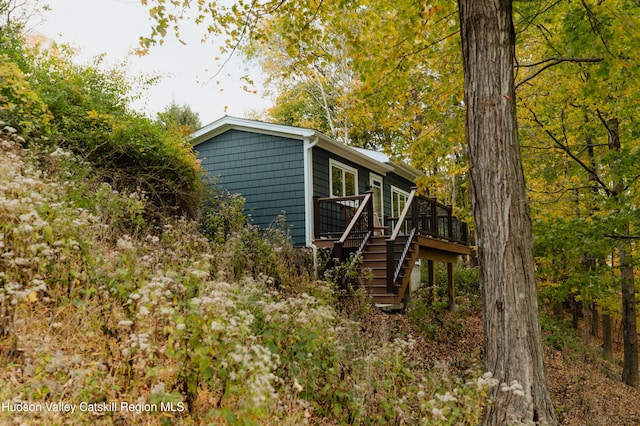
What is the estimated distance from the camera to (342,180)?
15242 millimetres

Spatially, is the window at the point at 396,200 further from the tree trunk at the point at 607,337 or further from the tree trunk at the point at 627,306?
the tree trunk at the point at 627,306

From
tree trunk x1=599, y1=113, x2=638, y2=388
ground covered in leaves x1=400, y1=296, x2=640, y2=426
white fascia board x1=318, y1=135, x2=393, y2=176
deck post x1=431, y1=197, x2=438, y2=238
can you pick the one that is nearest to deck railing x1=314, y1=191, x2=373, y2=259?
white fascia board x1=318, y1=135, x2=393, y2=176

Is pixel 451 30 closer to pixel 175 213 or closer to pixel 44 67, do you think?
pixel 175 213

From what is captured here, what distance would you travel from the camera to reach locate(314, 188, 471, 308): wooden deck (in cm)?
1005

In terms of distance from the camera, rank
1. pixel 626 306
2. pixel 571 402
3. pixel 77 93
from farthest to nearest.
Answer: pixel 626 306 < pixel 77 93 < pixel 571 402

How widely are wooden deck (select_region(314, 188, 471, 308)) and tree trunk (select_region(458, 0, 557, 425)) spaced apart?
474 cm

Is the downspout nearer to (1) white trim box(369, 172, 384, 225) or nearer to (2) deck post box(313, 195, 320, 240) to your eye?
(2) deck post box(313, 195, 320, 240)

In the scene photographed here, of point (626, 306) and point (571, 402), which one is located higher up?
point (626, 306)

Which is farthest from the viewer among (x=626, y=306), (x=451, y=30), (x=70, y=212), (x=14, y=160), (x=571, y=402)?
(x=626, y=306)

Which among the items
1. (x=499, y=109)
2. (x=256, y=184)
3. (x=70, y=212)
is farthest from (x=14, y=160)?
(x=256, y=184)

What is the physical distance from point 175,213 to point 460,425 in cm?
817

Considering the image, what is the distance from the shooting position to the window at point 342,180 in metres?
14.8

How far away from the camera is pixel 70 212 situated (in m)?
5.05

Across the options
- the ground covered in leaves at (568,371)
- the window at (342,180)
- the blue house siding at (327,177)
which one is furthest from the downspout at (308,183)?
the ground covered in leaves at (568,371)
